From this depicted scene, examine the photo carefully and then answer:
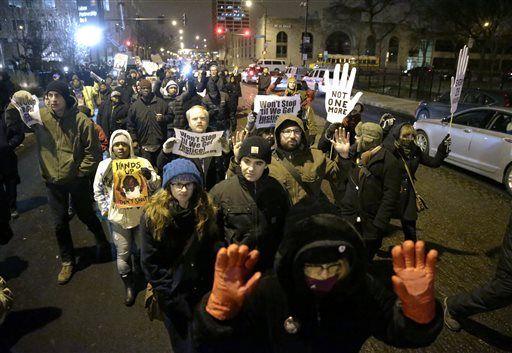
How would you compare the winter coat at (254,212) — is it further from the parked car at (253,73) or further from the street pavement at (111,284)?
the parked car at (253,73)

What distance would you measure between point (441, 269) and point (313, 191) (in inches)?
87.4

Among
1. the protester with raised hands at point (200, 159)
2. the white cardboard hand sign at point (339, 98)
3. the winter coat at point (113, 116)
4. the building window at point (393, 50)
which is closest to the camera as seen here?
the protester with raised hands at point (200, 159)

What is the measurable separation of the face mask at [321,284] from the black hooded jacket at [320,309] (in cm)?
2

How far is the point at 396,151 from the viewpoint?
4.55 metres

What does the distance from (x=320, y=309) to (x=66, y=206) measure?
148 inches

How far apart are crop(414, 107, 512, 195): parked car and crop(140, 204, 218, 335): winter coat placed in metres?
6.99

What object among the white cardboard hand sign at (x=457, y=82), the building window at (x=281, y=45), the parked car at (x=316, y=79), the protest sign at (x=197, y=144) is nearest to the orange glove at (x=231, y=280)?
the protest sign at (x=197, y=144)

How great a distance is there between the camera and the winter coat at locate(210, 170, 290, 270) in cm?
288

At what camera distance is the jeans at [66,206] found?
432 cm

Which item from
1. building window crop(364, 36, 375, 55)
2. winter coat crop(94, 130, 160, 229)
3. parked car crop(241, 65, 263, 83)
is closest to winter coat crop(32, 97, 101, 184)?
winter coat crop(94, 130, 160, 229)

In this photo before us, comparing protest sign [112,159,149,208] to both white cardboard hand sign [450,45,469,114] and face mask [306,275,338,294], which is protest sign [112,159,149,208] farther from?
white cardboard hand sign [450,45,469,114]

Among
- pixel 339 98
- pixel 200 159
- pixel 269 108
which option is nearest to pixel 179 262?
pixel 200 159

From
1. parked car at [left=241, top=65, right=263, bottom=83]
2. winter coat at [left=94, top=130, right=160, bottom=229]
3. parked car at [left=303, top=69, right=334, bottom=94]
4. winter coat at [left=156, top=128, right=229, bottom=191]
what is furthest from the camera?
parked car at [left=241, top=65, right=263, bottom=83]

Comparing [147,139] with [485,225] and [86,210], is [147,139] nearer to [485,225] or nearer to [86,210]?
[86,210]
